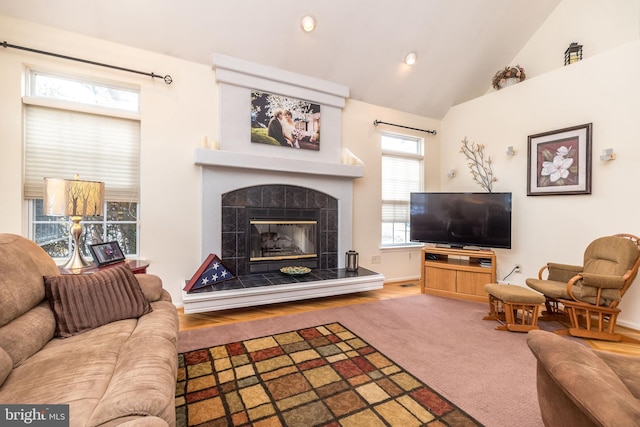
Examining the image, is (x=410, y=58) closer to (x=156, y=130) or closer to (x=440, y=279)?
(x=440, y=279)

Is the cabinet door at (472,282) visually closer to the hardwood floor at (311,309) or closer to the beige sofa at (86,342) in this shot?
the hardwood floor at (311,309)

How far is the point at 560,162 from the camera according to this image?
3.40 meters

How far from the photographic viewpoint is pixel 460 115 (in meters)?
4.57

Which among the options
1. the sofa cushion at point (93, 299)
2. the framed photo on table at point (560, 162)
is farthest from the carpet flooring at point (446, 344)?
the framed photo on table at point (560, 162)

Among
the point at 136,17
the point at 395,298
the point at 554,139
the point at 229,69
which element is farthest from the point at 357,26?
the point at 395,298

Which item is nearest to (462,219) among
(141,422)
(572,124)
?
(572,124)

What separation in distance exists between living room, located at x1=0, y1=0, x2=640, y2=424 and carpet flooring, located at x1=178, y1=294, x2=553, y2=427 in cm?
115

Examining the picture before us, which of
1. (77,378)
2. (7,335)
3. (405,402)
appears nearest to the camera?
(77,378)

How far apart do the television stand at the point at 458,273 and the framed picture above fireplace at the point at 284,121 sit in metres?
2.32

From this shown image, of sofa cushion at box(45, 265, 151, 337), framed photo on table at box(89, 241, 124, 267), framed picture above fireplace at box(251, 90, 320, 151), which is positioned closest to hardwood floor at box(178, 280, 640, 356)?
framed photo on table at box(89, 241, 124, 267)

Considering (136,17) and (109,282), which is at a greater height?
(136,17)

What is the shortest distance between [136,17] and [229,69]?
3.13 feet

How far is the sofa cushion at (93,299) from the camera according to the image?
1547 mm

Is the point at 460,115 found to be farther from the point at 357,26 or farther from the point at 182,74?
the point at 182,74
